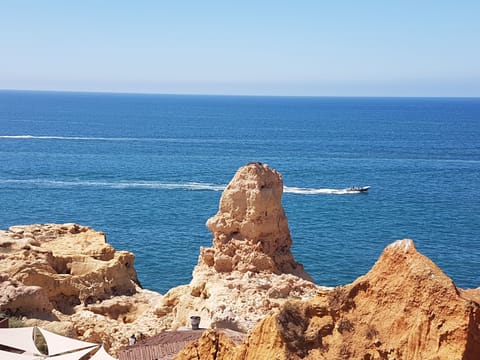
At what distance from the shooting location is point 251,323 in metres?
20.1

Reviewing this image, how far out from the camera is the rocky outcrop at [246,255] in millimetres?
22438

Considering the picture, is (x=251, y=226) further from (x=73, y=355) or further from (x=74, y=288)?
(x=74, y=288)

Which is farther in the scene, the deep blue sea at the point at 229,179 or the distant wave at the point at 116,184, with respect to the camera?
the distant wave at the point at 116,184

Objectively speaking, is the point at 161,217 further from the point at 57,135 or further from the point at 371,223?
the point at 57,135

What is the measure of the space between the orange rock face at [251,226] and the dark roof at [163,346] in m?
4.63

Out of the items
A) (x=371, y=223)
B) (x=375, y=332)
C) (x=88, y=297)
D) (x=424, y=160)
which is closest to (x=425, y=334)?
(x=375, y=332)

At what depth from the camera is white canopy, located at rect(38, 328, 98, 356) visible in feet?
65.5

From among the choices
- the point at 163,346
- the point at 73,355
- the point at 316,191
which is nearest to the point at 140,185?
the point at 316,191

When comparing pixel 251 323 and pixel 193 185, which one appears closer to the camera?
pixel 251 323

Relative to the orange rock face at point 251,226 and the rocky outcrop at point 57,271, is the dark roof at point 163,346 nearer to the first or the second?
the orange rock face at point 251,226

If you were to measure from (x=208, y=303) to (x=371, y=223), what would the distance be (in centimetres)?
4205

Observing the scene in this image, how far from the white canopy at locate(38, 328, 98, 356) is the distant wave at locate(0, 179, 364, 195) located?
5660cm

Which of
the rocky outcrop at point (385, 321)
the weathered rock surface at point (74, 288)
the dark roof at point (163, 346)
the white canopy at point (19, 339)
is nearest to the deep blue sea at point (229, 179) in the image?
the weathered rock surface at point (74, 288)

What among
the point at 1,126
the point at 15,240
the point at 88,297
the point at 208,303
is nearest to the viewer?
the point at 208,303
